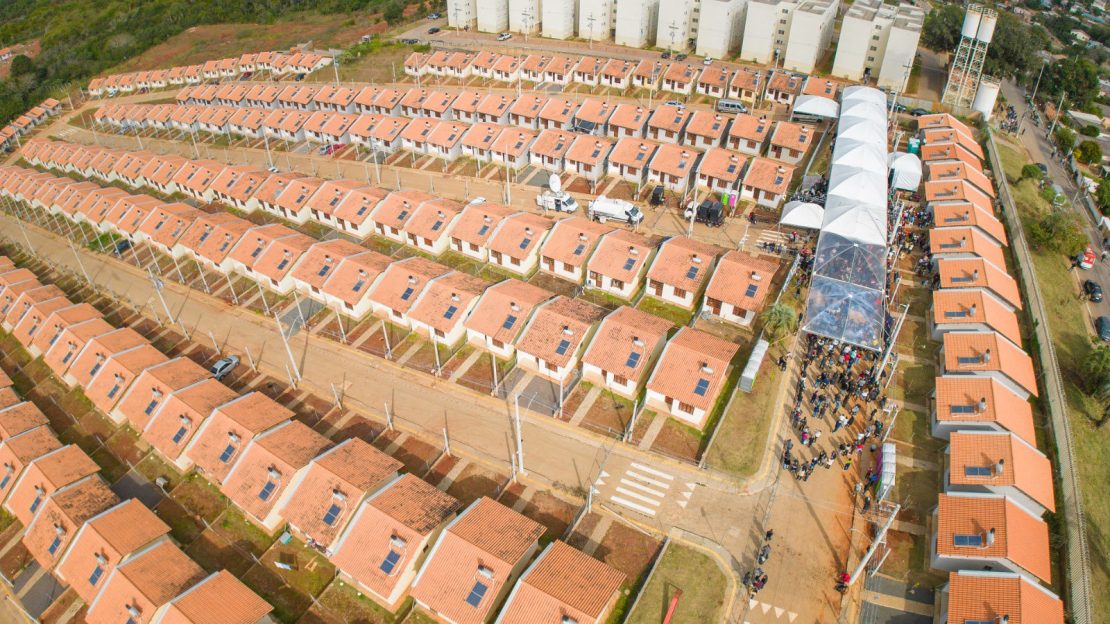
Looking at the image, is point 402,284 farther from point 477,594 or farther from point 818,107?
point 818,107

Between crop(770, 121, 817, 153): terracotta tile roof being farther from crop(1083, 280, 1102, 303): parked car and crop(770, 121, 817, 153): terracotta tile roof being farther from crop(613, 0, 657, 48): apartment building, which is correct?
crop(613, 0, 657, 48): apartment building

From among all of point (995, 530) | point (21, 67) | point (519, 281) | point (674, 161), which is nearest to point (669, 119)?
point (674, 161)

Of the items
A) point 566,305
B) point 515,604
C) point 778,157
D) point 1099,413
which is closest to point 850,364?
point 1099,413

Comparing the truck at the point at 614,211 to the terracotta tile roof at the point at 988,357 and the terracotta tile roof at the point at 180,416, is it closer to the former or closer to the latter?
the terracotta tile roof at the point at 988,357

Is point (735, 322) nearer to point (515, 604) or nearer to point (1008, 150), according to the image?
point (515, 604)

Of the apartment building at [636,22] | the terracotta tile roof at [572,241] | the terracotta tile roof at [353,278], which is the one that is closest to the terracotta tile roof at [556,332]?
the terracotta tile roof at [572,241]

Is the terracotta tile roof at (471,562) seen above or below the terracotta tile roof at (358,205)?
below
